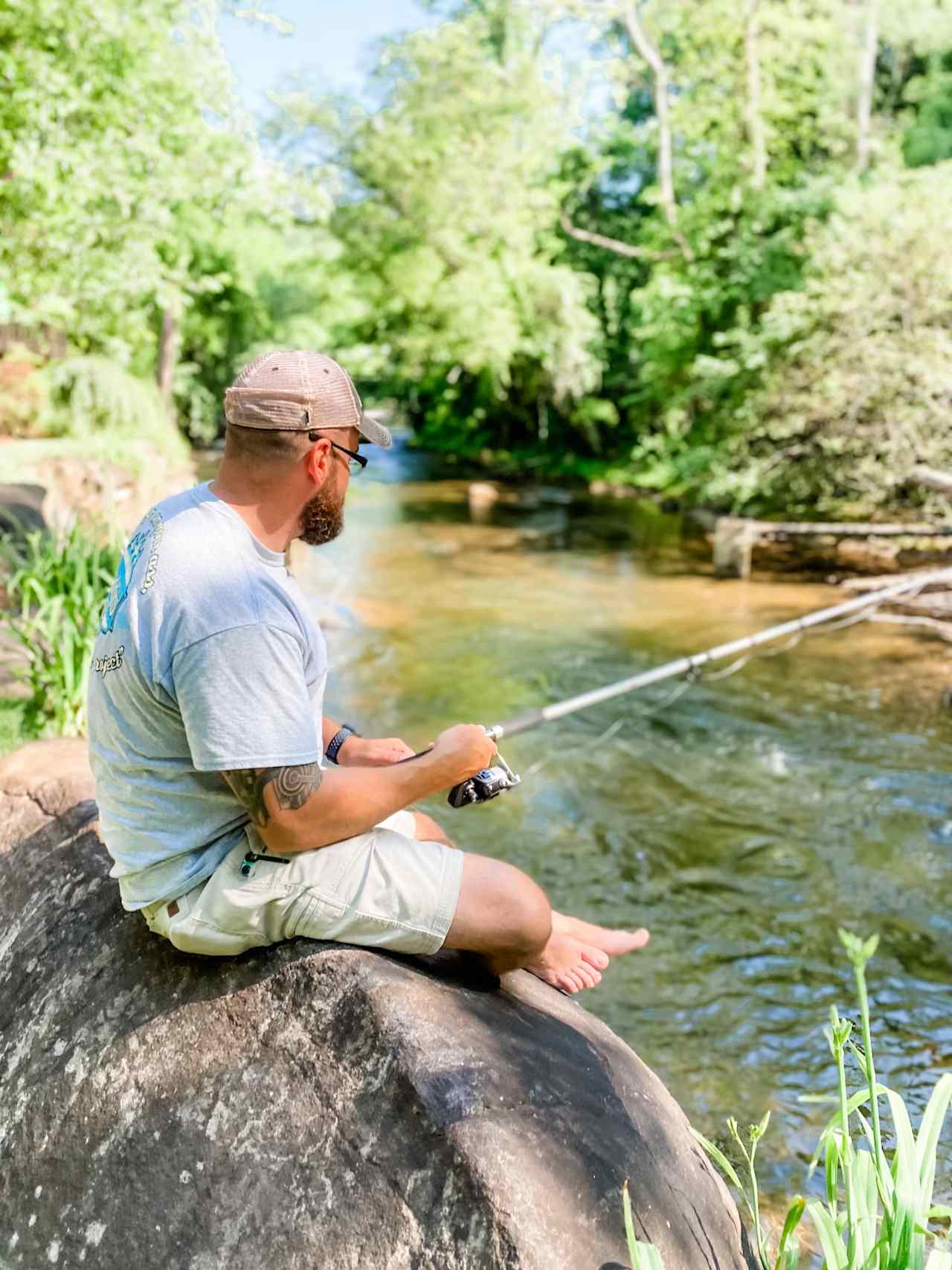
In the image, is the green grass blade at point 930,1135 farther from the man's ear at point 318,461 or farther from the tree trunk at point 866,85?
the tree trunk at point 866,85

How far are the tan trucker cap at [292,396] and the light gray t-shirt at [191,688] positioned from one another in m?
0.19

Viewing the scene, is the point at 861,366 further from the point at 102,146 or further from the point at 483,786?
the point at 483,786

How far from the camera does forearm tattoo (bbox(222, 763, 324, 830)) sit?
204cm

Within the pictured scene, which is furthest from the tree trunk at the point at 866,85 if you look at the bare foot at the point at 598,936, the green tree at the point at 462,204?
the bare foot at the point at 598,936

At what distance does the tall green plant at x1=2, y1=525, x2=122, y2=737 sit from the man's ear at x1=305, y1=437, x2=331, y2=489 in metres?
2.86

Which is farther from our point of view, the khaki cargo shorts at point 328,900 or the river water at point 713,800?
the river water at point 713,800

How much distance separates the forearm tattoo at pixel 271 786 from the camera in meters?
2.04

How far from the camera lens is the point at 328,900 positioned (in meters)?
2.24

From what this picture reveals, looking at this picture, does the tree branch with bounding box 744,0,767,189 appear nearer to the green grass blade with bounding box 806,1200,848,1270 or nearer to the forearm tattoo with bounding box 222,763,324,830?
the forearm tattoo with bounding box 222,763,324,830

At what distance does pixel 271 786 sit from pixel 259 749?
0.08m

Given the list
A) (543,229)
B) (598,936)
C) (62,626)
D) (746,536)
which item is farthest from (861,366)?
(543,229)

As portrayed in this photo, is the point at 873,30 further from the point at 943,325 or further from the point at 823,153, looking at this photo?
the point at 943,325

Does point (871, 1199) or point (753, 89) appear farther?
point (753, 89)

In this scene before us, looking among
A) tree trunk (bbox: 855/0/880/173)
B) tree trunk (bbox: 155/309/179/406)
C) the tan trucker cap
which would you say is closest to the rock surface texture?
the tan trucker cap
